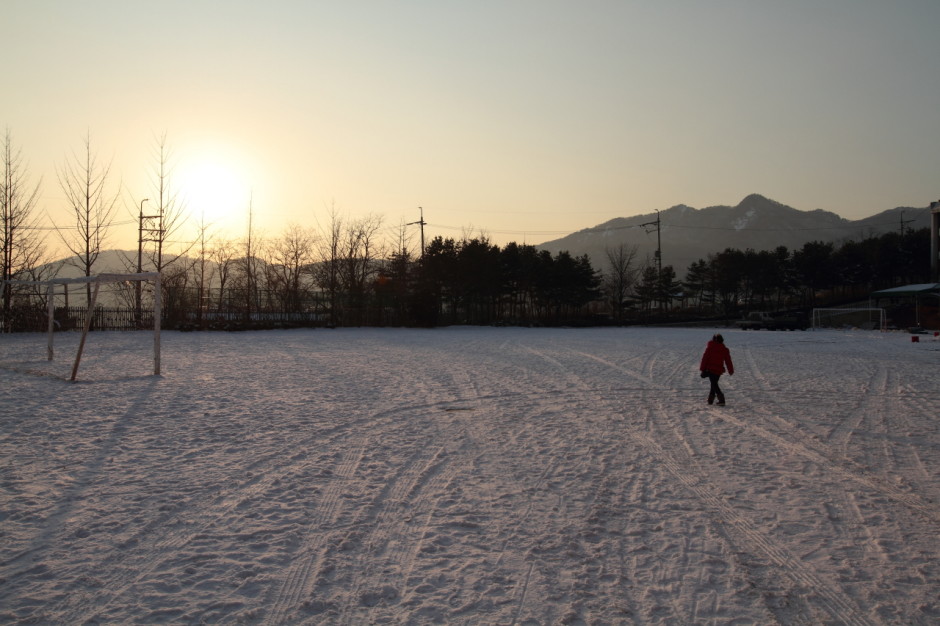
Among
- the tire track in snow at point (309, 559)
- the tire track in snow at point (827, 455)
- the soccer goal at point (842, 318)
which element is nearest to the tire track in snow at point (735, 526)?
the tire track in snow at point (827, 455)

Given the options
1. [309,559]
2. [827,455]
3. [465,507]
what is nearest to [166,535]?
[309,559]

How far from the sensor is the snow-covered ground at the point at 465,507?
3865 millimetres

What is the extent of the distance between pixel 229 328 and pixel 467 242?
23387 millimetres

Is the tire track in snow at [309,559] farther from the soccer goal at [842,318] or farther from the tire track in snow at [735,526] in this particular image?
the soccer goal at [842,318]

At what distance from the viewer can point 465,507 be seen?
5.64 meters

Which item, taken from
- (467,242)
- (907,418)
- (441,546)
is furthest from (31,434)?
(467,242)

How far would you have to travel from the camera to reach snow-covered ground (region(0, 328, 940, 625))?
3.87 m

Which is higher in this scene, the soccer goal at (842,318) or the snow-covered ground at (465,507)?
the soccer goal at (842,318)

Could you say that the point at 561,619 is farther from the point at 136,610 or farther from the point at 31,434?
the point at 31,434

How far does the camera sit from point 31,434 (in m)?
8.30

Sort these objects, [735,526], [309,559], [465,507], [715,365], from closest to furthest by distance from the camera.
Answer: [309,559], [735,526], [465,507], [715,365]

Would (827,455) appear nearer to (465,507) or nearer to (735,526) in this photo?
(735,526)

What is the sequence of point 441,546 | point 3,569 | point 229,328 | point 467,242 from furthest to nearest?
point 467,242 < point 229,328 < point 441,546 < point 3,569

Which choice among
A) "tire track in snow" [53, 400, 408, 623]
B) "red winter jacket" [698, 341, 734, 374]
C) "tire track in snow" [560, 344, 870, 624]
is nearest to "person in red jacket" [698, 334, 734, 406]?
"red winter jacket" [698, 341, 734, 374]
